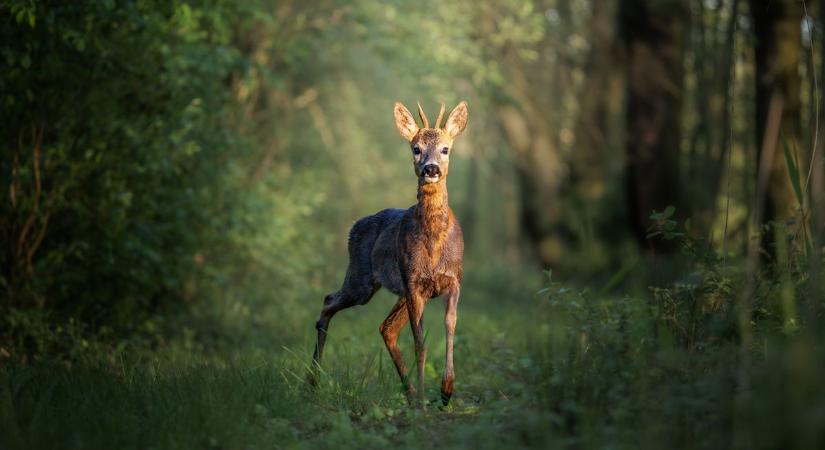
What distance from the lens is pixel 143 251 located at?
10570 mm

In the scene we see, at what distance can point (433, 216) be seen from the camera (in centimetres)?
759

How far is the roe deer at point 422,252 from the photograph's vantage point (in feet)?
24.4

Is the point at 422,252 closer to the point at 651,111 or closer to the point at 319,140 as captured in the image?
the point at 651,111

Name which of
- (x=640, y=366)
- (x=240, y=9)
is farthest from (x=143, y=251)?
(x=640, y=366)

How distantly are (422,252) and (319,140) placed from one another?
15.9 meters

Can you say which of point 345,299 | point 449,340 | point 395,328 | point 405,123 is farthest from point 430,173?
point 345,299

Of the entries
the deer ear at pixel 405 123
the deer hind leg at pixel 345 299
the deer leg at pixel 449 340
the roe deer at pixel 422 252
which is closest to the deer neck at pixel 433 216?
the roe deer at pixel 422 252

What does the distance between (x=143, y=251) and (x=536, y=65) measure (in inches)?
696

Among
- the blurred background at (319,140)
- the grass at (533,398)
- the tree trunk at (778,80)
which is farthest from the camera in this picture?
the tree trunk at (778,80)

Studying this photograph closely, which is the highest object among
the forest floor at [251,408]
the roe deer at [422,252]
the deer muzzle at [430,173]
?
the deer muzzle at [430,173]

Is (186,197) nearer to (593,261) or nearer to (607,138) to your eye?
(593,261)

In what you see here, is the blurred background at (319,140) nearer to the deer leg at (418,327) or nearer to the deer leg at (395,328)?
the deer leg at (418,327)

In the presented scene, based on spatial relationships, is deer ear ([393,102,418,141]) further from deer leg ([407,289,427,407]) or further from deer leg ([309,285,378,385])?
deer leg ([407,289,427,407])

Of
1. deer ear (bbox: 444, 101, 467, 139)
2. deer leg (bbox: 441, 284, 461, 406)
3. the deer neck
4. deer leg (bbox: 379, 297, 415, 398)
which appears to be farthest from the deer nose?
deer leg (bbox: 379, 297, 415, 398)
